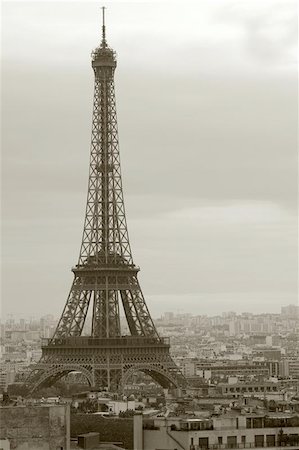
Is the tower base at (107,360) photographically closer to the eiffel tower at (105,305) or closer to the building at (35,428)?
the eiffel tower at (105,305)

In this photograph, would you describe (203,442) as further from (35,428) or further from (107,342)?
(107,342)

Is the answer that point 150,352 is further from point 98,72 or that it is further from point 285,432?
point 285,432

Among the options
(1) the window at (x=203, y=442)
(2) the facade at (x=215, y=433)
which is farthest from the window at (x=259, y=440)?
(1) the window at (x=203, y=442)

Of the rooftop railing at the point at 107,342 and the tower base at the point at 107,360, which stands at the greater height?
the rooftop railing at the point at 107,342

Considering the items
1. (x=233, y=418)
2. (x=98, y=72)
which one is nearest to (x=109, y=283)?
(x=98, y=72)

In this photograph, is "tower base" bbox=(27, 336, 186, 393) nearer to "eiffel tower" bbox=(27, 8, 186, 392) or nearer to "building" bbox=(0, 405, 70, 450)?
"eiffel tower" bbox=(27, 8, 186, 392)

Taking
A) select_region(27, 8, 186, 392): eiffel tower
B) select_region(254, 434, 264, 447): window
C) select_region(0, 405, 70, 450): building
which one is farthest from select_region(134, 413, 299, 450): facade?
select_region(27, 8, 186, 392): eiffel tower
